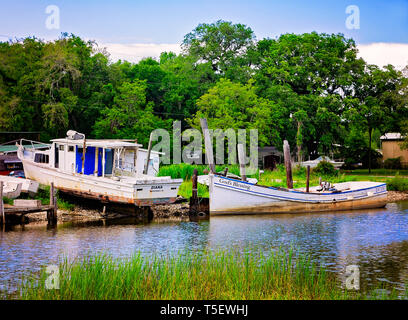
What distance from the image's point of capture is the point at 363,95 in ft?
205

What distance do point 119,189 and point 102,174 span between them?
2172 millimetres

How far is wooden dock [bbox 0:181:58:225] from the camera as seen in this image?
28.9 meters

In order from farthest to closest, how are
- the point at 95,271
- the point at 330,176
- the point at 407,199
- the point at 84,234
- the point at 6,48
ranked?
the point at 6,48 < the point at 330,176 < the point at 407,199 < the point at 84,234 < the point at 95,271

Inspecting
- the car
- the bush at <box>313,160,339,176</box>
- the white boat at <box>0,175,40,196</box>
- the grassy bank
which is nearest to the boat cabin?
the white boat at <box>0,175,40,196</box>

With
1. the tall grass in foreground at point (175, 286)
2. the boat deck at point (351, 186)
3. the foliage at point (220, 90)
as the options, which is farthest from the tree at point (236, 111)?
the tall grass in foreground at point (175, 286)

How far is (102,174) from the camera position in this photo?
34375 millimetres

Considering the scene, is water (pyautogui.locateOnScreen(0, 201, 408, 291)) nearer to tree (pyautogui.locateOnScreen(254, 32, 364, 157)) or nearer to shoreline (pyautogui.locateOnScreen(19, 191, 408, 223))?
shoreline (pyautogui.locateOnScreen(19, 191, 408, 223))

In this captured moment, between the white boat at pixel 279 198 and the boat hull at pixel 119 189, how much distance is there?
10.3 feet

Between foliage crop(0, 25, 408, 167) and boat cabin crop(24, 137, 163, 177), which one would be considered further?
foliage crop(0, 25, 408, 167)

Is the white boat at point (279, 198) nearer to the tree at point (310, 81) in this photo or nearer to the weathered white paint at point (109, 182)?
the weathered white paint at point (109, 182)

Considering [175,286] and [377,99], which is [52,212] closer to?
[175,286]
